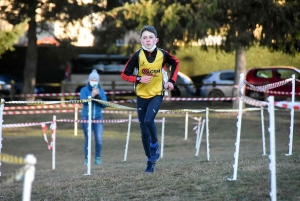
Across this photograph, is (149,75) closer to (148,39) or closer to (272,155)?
(148,39)

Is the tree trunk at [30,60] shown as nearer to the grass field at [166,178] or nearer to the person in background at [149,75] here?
the grass field at [166,178]

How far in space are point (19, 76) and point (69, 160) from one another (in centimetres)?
2669

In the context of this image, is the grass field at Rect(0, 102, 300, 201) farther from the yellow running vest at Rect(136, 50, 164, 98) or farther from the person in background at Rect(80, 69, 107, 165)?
the yellow running vest at Rect(136, 50, 164, 98)

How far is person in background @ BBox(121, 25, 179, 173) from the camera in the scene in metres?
9.27

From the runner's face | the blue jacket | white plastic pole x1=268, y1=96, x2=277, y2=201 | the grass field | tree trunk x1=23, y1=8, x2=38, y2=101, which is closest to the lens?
white plastic pole x1=268, y1=96, x2=277, y2=201

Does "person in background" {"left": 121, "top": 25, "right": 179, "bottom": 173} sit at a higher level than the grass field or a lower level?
higher

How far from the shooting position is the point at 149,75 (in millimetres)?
9328

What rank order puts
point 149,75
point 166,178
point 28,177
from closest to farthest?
point 28,177 → point 166,178 → point 149,75

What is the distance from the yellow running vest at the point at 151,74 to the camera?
932 cm

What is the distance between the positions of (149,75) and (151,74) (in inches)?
1.2

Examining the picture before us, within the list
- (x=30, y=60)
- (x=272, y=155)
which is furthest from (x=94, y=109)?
(x=30, y=60)

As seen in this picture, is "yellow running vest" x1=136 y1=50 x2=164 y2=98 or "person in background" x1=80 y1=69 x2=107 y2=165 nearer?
"yellow running vest" x1=136 y1=50 x2=164 y2=98

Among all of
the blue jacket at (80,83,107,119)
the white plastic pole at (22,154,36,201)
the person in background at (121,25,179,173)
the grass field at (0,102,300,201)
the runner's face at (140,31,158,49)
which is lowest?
the grass field at (0,102,300,201)

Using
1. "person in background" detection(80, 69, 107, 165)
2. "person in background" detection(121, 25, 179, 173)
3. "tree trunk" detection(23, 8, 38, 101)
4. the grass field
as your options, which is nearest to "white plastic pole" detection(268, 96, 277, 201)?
the grass field
